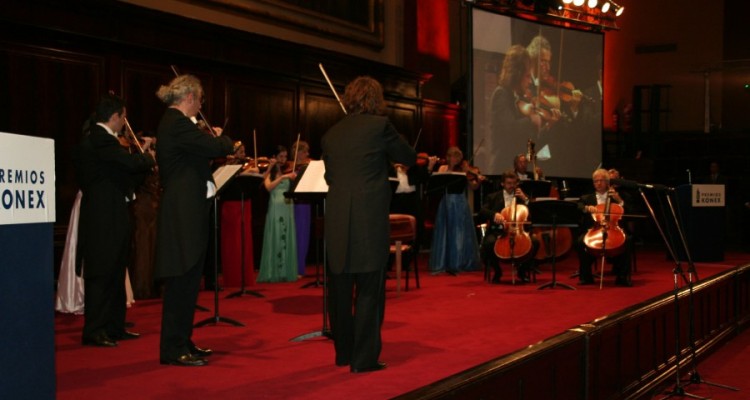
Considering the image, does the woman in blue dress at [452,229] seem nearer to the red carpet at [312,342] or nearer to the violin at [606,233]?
the red carpet at [312,342]

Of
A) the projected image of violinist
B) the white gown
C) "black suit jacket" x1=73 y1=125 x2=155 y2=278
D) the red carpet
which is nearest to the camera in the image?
the red carpet

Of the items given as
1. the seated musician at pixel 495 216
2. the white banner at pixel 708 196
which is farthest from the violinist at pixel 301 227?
the white banner at pixel 708 196

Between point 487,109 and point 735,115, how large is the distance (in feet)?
31.9

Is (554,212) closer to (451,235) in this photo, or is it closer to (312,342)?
(451,235)

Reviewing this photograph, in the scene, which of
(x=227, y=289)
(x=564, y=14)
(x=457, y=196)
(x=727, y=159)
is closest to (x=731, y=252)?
(x=727, y=159)

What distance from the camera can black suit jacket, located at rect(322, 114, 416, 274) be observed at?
4.48 metres

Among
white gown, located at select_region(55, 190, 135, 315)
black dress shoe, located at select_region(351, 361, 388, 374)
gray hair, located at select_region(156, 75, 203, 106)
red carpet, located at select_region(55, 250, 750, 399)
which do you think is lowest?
red carpet, located at select_region(55, 250, 750, 399)

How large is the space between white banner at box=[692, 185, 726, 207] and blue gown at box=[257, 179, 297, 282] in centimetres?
584

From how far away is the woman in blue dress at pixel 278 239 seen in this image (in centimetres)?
922

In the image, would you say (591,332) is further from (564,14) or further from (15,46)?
(564,14)

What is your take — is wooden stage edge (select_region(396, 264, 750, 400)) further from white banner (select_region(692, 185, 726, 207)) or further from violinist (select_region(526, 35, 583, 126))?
violinist (select_region(526, 35, 583, 126))

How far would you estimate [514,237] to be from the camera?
8.72m

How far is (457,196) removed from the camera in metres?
10.1

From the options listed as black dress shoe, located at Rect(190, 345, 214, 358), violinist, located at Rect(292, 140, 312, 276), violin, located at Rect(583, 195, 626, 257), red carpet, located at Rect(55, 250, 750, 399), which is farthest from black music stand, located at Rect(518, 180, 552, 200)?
black dress shoe, located at Rect(190, 345, 214, 358)
